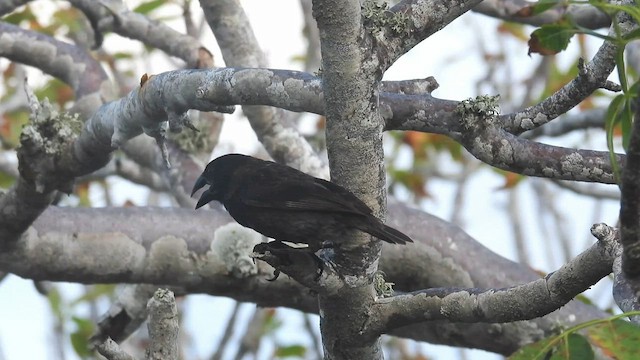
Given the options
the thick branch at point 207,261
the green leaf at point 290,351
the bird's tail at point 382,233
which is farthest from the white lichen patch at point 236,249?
the green leaf at point 290,351

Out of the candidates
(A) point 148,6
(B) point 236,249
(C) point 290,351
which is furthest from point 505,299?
(C) point 290,351

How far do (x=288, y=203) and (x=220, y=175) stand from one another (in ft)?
1.52

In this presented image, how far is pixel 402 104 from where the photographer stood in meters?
2.95

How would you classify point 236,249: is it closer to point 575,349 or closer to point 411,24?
point 411,24

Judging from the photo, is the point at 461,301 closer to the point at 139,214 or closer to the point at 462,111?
the point at 462,111

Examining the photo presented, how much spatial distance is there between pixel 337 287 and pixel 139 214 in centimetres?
191

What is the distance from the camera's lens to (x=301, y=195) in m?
2.96

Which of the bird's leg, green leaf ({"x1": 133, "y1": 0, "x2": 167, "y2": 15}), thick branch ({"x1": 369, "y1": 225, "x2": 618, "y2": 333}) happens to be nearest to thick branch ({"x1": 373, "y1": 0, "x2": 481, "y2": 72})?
the bird's leg

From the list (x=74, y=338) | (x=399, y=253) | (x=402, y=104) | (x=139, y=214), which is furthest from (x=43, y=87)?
(x=402, y=104)

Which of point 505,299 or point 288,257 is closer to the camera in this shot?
point 505,299

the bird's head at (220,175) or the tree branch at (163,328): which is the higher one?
the bird's head at (220,175)

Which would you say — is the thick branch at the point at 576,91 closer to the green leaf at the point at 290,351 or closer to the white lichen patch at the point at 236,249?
the white lichen patch at the point at 236,249

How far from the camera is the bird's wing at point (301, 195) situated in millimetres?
2701

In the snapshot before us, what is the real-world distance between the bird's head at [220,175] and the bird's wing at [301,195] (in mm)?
172
